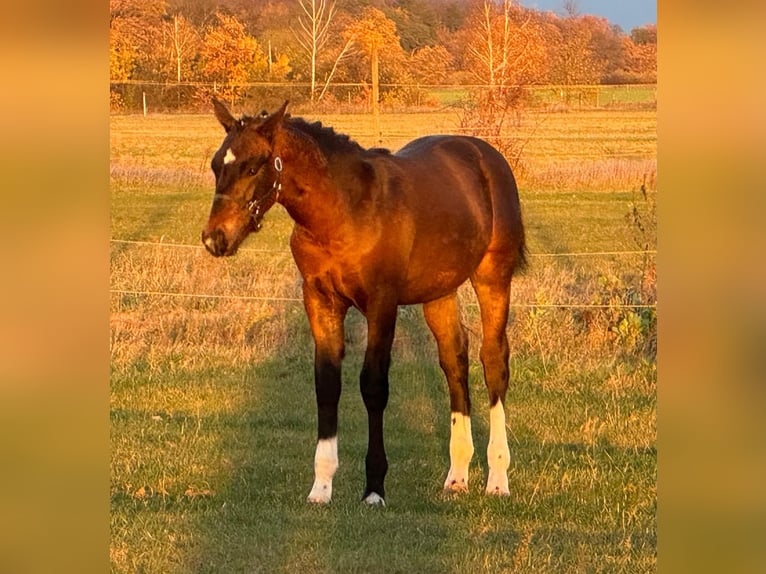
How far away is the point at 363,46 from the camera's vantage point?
74.9 feet

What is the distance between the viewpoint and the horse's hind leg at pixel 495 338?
6.34 meters

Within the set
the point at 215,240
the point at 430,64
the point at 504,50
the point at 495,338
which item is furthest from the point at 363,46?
the point at 215,240

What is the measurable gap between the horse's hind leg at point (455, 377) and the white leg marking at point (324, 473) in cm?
75

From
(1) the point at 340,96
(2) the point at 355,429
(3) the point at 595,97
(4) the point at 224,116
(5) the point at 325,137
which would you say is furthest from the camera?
(3) the point at 595,97

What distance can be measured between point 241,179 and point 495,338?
2.03 m

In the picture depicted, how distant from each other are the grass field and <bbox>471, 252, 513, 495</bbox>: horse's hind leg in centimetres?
30

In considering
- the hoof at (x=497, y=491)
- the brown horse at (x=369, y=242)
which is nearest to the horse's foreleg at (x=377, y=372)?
the brown horse at (x=369, y=242)

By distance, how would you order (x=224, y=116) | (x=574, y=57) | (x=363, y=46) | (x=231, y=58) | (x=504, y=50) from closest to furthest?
(x=224, y=116) → (x=504, y=50) → (x=231, y=58) → (x=363, y=46) → (x=574, y=57)

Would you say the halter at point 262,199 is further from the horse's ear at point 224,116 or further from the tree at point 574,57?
the tree at point 574,57

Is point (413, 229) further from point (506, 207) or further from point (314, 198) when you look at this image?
point (506, 207)

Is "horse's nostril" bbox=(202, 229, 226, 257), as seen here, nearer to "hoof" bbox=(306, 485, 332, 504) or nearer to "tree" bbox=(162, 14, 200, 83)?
"hoof" bbox=(306, 485, 332, 504)
